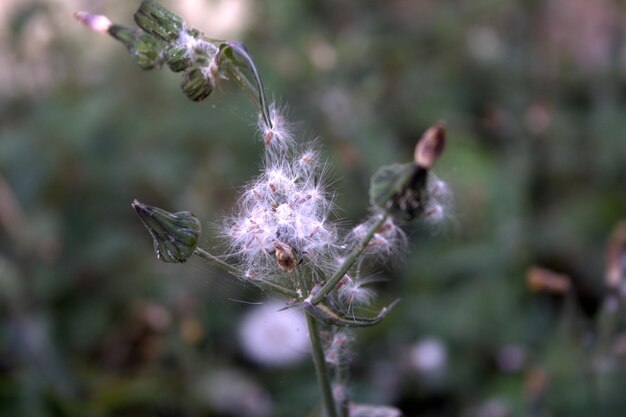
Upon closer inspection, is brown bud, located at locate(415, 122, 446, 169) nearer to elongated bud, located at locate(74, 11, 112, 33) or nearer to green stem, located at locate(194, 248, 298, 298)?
green stem, located at locate(194, 248, 298, 298)

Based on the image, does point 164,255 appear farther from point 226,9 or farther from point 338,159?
point 226,9

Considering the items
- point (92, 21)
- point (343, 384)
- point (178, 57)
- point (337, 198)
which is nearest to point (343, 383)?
point (343, 384)

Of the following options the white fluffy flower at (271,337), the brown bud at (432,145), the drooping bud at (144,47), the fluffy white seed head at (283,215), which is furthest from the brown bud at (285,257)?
the white fluffy flower at (271,337)

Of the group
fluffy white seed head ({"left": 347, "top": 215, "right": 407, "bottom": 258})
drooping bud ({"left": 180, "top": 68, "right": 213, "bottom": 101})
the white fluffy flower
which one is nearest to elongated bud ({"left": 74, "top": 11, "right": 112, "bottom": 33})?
drooping bud ({"left": 180, "top": 68, "right": 213, "bottom": 101})

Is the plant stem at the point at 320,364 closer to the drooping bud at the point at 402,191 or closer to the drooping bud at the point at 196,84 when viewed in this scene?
the drooping bud at the point at 402,191

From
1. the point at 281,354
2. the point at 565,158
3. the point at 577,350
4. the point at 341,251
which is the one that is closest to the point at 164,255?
the point at 341,251

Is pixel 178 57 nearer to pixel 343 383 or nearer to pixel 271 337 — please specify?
pixel 343 383
